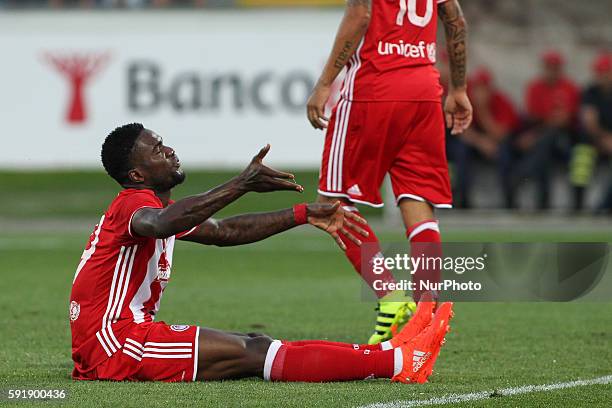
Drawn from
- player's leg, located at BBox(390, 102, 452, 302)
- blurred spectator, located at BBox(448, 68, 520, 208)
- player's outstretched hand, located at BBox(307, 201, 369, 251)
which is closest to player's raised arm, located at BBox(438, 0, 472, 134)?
player's leg, located at BBox(390, 102, 452, 302)

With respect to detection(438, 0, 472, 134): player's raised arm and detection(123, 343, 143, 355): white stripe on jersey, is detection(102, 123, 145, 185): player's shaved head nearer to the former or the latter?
detection(123, 343, 143, 355): white stripe on jersey

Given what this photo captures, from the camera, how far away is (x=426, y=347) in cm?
604

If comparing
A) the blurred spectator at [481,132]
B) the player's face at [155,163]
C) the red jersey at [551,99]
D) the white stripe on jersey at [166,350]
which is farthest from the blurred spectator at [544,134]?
Answer: the white stripe on jersey at [166,350]

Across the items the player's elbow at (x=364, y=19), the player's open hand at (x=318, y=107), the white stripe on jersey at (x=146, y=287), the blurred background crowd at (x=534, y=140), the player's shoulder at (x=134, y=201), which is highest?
the player's elbow at (x=364, y=19)

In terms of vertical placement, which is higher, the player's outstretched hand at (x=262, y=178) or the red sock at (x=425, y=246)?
the player's outstretched hand at (x=262, y=178)

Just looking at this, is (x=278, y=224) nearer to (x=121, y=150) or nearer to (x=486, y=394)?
(x=121, y=150)

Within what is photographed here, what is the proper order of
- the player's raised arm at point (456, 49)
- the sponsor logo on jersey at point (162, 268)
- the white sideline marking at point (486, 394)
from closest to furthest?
the white sideline marking at point (486, 394)
the sponsor logo on jersey at point (162, 268)
the player's raised arm at point (456, 49)

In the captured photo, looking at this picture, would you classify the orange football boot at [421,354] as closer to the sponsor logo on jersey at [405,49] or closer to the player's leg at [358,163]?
the player's leg at [358,163]

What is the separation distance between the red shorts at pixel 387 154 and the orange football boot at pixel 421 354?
1.44 m

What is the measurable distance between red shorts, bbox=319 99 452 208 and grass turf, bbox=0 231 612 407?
0.94 meters

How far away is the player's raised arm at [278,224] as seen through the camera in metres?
5.80

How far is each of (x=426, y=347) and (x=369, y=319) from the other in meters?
2.97

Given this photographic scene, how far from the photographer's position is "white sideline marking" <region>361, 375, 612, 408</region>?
213 inches

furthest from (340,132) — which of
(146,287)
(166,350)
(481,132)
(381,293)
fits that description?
(481,132)
